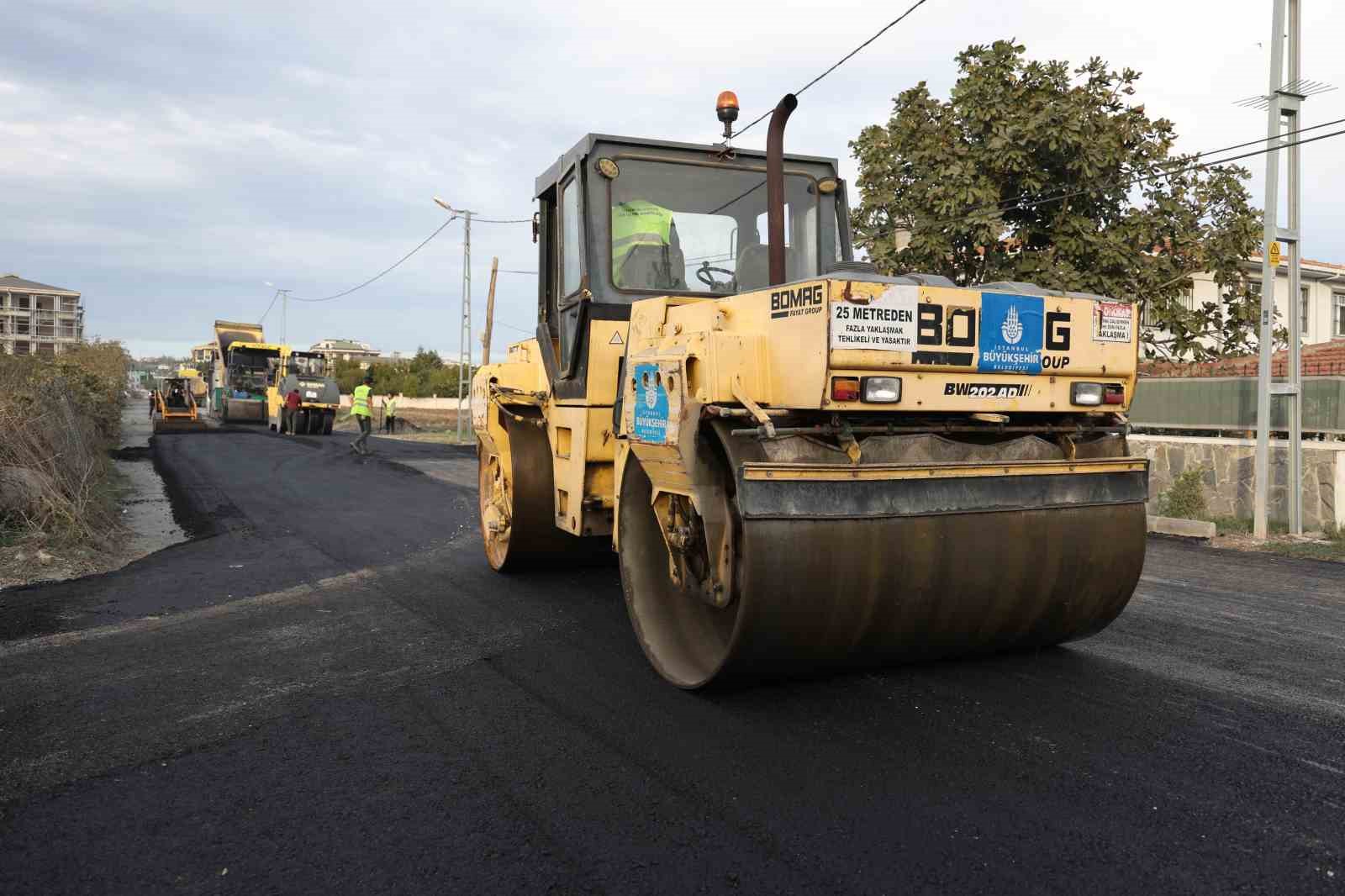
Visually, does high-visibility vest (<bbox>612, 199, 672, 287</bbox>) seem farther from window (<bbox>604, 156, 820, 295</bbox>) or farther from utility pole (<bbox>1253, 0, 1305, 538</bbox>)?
utility pole (<bbox>1253, 0, 1305, 538</bbox>)

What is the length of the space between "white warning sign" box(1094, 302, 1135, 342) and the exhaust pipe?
1373 mm

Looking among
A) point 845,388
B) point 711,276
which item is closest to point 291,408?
point 711,276

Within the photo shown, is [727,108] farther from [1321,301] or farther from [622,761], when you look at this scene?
[1321,301]

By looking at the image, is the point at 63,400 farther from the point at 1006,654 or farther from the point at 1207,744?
the point at 1207,744

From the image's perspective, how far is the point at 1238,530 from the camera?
32.4 ft

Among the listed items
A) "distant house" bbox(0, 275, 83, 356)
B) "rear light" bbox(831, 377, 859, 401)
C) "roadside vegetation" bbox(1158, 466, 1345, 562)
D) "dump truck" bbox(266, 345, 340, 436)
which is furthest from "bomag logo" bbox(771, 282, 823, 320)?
"distant house" bbox(0, 275, 83, 356)

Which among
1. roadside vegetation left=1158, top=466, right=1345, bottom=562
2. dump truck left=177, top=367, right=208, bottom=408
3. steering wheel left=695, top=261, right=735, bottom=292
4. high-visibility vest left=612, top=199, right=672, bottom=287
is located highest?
dump truck left=177, top=367, right=208, bottom=408

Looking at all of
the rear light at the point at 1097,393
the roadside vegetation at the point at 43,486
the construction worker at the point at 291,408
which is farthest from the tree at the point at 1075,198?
the construction worker at the point at 291,408

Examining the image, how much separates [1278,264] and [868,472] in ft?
27.9

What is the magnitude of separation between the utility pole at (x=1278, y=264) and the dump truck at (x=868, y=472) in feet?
22.1

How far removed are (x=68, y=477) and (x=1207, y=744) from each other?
925 centimetres

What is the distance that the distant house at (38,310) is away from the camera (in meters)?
81.0

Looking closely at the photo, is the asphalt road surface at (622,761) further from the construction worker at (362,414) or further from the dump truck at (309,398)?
the dump truck at (309,398)

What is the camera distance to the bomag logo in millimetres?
3512
